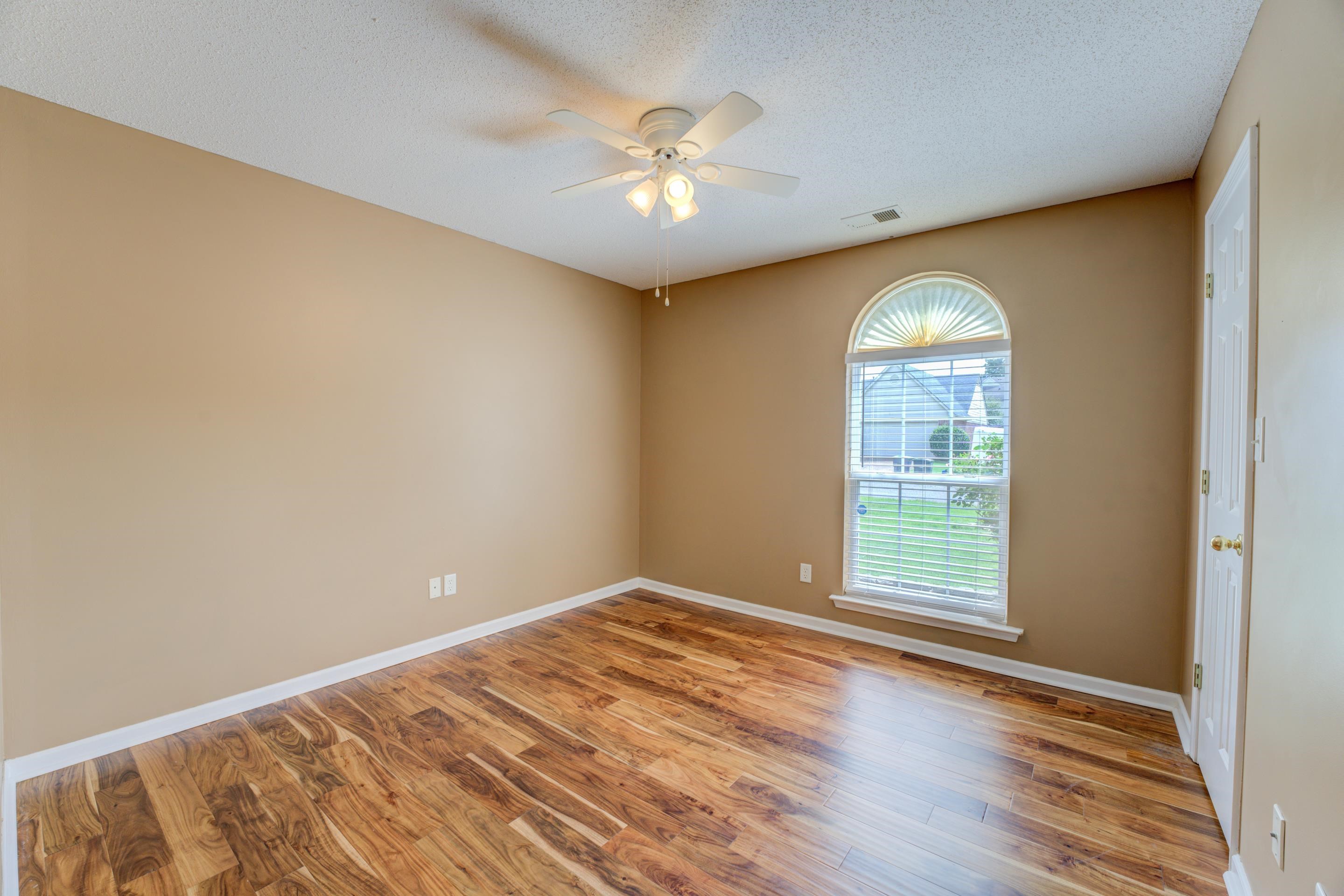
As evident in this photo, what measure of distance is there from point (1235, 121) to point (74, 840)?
4.48 meters

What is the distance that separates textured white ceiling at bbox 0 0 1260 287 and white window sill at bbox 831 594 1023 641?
233 centimetres

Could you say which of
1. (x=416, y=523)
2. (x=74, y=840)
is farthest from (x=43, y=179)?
(x=74, y=840)

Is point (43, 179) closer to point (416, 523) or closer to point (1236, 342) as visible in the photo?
point (416, 523)

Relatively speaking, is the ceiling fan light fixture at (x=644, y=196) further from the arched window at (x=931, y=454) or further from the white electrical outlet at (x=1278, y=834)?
the white electrical outlet at (x=1278, y=834)

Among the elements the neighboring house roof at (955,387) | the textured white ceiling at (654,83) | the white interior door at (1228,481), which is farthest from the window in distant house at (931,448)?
the white interior door at (1228,481)

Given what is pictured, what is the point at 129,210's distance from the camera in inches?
92.7

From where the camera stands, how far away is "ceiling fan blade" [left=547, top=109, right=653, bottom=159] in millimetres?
1851

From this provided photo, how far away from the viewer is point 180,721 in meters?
2.49

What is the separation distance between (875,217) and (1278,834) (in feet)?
9.66

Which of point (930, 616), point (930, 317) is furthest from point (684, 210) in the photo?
point (930, 616)

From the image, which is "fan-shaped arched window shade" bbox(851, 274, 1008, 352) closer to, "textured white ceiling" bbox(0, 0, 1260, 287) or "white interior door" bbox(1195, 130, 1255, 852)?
"textured white ceiling" bbox(0, 0, 1260, 287)

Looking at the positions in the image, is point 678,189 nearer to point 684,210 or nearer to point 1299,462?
point 684,210

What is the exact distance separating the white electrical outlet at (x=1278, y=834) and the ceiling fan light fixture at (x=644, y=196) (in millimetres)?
2576

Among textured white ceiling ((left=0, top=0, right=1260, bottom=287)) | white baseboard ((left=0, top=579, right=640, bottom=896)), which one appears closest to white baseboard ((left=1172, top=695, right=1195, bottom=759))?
textured white ceiling ((left=0, top=0, right=1260, bottom=287))
